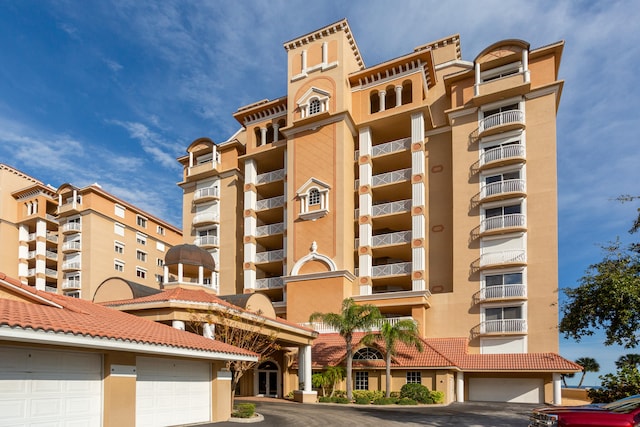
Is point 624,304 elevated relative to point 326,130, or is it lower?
lower

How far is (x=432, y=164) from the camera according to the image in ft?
137

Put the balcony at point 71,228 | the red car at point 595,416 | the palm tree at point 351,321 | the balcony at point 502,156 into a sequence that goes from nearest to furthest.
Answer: the red car at point 595,416, the palm tree at point 351,321, the balcony at point 502,156, the balcony at point 71,228

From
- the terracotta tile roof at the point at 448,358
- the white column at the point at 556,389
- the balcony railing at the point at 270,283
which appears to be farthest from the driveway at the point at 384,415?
the balcony railing at the point at 270,283

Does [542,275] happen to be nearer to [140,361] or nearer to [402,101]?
[402,101]

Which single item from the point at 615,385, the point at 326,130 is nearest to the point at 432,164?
the point at 326,130

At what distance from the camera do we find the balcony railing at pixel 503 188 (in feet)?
118

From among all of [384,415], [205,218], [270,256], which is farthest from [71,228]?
[384,415]

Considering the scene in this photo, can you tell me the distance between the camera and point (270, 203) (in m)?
46.4

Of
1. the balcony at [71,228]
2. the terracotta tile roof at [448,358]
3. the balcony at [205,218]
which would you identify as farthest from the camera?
the balcony at [71,228]

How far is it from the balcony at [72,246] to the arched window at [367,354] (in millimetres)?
41020

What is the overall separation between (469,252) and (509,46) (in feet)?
57.4

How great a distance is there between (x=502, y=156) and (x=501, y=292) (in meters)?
10.8

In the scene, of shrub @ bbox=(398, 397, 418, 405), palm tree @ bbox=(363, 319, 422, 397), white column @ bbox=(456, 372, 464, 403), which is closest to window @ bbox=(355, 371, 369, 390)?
palm tree @ bbox=(363, 319, 422, 397)

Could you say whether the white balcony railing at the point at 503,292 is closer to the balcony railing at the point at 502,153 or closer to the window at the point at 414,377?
the window at the point at 414,377
